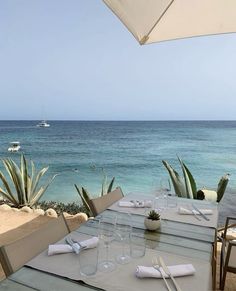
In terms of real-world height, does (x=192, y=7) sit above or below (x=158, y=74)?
below

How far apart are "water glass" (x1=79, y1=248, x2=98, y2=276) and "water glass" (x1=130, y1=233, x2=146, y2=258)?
0.18 meters

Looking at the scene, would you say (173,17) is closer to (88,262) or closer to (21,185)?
(88,262)

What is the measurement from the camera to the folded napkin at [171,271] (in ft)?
3.65

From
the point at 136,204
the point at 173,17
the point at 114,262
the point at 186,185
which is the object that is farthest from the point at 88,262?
the point at 186,185

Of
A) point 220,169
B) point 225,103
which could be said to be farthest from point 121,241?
point 225,103

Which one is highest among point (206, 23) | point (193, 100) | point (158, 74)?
point (158, 74)

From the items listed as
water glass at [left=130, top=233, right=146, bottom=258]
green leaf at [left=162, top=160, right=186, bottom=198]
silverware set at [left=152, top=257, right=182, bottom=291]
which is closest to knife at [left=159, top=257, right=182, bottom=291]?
silverware set at [left=152, top=257, right=182, bottom=291]

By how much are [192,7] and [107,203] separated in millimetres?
1684

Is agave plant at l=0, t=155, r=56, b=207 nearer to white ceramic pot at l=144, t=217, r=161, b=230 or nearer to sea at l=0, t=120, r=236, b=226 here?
white ceramic pot at l=144, t=217, r=161, b=230

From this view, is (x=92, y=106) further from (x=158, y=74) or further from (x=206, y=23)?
(x=206, y=23)

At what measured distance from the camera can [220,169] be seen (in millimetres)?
16516

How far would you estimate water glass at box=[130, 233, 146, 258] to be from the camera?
130 cm

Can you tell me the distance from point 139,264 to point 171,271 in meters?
0.14

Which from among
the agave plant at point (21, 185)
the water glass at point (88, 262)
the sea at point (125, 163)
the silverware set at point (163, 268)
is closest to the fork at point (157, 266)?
the silverware set at point (163, 268)
